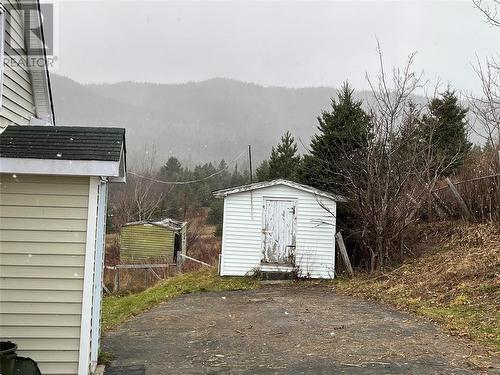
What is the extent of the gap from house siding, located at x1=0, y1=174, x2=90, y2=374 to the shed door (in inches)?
367

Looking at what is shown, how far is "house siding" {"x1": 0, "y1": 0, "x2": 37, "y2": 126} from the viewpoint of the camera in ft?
19.8

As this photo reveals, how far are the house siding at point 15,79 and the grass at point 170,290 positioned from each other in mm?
4200

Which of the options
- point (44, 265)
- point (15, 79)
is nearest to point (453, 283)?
point (44, 265)

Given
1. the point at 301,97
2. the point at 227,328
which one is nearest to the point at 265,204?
the point at 227,328

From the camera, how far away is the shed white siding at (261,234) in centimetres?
1369

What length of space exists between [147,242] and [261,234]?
1397 centimetres

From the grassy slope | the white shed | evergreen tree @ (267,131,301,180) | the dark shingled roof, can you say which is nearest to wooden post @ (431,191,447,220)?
the grassy slope

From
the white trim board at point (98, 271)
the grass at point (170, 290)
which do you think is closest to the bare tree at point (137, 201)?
the grass at point (170, 290)

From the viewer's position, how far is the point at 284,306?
31.5ft

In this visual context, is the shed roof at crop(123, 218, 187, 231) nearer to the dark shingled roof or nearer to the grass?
the grass

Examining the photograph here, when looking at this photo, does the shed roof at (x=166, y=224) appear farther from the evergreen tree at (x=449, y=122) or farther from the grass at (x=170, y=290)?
the evergreen tree at (x=449, y=122)

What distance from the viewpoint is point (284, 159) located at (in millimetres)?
24281

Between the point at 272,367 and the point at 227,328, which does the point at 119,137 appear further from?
the point at 227,328

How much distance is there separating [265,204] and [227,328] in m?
6.47
